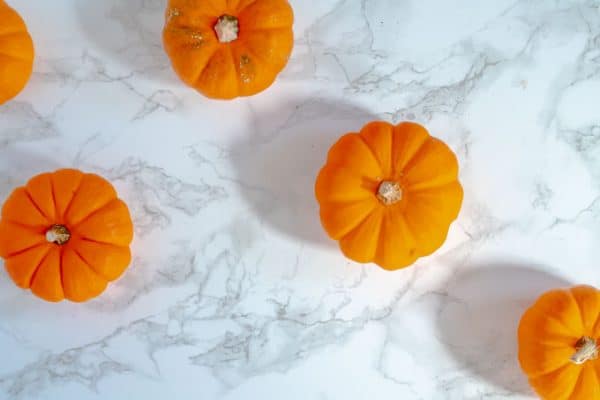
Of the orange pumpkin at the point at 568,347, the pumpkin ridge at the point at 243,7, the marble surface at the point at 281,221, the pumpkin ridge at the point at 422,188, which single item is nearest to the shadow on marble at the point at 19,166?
the marble surface at the point at 281,221

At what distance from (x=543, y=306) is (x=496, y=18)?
1.90 feet

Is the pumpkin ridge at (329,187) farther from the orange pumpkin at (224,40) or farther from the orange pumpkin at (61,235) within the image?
the orange pumpkin at (61,235)

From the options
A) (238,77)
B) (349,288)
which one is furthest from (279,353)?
(238,77)

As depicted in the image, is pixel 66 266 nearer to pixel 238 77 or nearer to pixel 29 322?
pixel 29 322

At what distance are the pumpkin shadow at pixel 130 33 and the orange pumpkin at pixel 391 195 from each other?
0.42 m

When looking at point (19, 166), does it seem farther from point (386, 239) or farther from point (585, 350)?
point (585, 350)

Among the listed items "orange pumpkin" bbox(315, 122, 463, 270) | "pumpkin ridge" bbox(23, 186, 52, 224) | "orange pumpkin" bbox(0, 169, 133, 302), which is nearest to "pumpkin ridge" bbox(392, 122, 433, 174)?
"orange pumpkin" bbox(315, 122, 463, 270)

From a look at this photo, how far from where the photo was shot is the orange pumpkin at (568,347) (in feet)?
3.94

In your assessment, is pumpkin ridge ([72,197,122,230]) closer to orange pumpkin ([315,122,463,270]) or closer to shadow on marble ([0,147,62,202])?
shadow on marble ([0,147,62,202])

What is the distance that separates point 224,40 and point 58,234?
1.47ft

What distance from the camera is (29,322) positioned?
52.9 inches

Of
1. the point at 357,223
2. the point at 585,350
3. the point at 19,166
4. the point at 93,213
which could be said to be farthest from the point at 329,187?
the point at 19,166

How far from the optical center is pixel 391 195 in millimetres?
1153

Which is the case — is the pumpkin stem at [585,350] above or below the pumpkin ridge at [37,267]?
below
